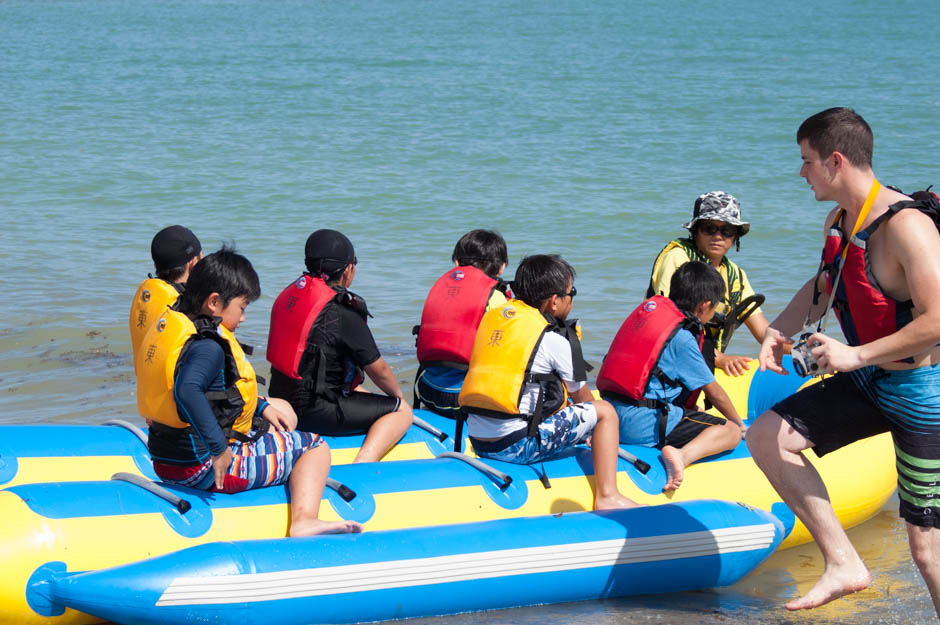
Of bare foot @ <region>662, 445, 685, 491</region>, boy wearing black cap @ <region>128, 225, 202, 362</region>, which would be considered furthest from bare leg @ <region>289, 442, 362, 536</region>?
bare foot @ <region>662, 445, 685, 491</region>

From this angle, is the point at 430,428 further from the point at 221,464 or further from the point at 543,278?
the point at 221,464

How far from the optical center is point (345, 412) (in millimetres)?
4809

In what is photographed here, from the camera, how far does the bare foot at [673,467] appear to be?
4.51 m

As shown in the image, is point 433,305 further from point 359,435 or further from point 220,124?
point 220,124

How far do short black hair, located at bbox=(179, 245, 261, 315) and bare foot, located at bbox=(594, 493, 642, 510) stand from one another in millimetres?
1626

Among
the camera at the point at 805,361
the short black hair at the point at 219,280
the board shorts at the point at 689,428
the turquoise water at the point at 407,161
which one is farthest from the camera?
the turquoise water at the point at 407,161

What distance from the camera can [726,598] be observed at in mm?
4152

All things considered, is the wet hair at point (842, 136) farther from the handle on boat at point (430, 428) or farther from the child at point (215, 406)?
the handle on boat at point (430, 428)

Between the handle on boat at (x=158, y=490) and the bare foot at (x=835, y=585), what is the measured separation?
2013 millimetres

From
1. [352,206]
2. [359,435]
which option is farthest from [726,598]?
[352,206]

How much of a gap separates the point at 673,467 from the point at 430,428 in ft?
3.77

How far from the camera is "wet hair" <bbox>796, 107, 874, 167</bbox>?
10.0ft

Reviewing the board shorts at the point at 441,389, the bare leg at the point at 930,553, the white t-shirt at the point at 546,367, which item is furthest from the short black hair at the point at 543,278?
the bare leg at the point at 930,553

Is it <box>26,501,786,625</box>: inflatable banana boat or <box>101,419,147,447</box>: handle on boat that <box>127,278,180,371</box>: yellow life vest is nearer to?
<box>101,419,147,447</box>: handle on boat
